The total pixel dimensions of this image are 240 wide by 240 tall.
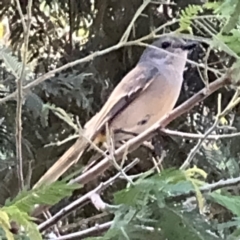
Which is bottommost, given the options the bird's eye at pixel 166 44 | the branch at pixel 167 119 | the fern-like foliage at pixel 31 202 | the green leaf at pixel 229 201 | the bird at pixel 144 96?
the bird at pixel 144 96

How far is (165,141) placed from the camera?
139cm

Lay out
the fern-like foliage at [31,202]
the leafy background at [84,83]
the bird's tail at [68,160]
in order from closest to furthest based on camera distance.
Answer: the fern-like foliage at [31,202] < the bird's tail at [68,160] < the leafy background at [84,83]

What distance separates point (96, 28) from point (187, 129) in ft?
1.10

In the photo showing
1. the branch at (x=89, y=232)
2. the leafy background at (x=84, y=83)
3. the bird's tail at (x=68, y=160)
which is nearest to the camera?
the branch at (x=89, y=232)

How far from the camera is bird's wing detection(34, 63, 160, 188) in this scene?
0.98 metres

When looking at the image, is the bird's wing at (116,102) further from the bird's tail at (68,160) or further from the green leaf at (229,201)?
the green leaf at (229,201)

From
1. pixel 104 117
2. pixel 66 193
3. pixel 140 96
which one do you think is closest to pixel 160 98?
pixel 140 96

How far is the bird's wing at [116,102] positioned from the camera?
0.98 m

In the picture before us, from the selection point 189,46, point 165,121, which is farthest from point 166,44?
point 165,121

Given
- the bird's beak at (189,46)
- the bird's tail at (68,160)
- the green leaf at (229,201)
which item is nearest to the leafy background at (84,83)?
the bird's beak at (189,46)

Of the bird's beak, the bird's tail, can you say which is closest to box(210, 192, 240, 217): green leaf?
the bird's tail

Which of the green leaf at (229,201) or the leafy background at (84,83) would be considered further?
the leafy background at (84,83)

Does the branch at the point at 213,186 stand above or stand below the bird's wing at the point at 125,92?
above

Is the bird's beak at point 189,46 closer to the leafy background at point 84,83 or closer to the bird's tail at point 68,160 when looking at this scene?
the leafy background at point 84,83
